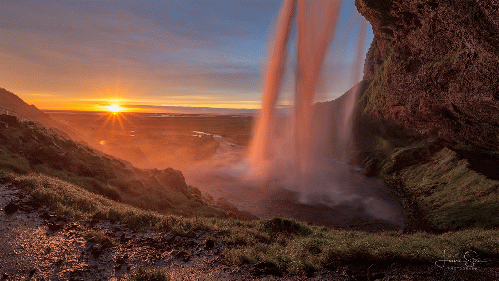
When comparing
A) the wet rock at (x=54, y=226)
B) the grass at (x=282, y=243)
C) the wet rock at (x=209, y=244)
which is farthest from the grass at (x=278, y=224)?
the wet rock at (x=54, y=226)

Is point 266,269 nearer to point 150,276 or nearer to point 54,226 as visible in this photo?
point 150,276

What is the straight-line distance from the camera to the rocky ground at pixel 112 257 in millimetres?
7867

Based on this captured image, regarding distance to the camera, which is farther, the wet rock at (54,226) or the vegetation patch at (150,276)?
the wet rock at (54,226)

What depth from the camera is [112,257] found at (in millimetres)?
9102

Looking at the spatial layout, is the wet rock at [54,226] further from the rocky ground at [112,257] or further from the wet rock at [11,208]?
the wet rock at [11,208]

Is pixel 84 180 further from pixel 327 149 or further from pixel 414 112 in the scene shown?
pixel 327 149

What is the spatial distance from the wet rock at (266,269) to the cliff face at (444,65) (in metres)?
15.4

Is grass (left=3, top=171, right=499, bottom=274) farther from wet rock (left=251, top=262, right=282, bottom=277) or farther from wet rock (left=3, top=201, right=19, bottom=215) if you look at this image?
wet rock (left=3, top=201, right=19, bottom=215)

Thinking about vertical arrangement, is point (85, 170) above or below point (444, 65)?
below

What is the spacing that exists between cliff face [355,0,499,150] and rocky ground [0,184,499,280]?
11688mm

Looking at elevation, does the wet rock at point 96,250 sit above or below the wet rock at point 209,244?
above

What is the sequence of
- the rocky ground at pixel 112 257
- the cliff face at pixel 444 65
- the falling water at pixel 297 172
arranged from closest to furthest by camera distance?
the rocky ground at pixel 112 257
the cliff face at pixel 444 65
the falling water at pixel 297 172

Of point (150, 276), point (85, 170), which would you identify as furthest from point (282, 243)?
point (85, 170)

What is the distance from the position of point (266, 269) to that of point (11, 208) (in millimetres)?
11165
